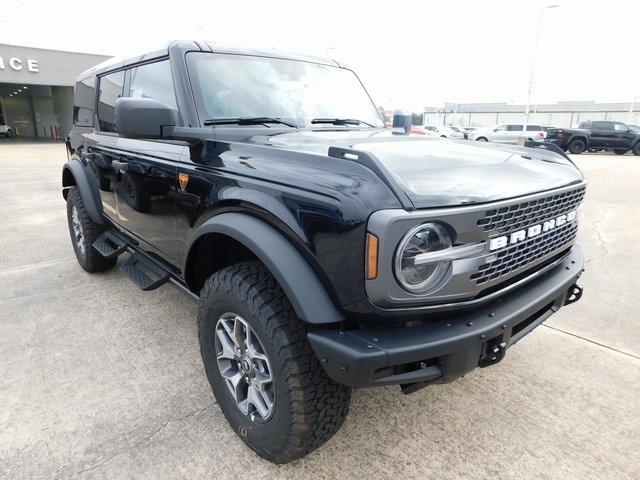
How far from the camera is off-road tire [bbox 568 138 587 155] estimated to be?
22672 mm

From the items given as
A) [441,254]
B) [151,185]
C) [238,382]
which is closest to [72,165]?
[151,185]

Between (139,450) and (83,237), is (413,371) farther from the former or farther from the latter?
(83,237)

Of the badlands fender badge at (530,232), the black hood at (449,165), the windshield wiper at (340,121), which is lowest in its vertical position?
the badlands fender badge at (530,232)

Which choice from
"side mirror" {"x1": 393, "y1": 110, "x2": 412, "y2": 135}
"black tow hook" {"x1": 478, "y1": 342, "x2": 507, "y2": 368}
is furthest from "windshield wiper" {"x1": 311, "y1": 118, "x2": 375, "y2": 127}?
"black tow hook" {"x1": 478, "y1": 342, "x2": 507, "y2": 368}

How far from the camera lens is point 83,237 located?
4.22 meters

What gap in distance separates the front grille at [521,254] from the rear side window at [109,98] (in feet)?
9.96

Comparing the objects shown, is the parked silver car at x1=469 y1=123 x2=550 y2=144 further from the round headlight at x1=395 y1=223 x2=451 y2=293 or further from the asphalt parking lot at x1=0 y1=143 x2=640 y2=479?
the round headlight at x1=395 y1=223 x2=451 y2=293

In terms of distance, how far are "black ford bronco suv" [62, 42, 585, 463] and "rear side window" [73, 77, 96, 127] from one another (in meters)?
1.60

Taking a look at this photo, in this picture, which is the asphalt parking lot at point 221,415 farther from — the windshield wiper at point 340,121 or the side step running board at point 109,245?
the windshield wiper at point 340,121

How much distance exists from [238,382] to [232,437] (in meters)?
0.30

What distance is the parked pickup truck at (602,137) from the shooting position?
73.6ft

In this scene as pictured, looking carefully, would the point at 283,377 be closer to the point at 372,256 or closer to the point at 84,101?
the point at 372,256

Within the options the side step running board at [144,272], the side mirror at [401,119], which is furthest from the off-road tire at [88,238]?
the side mirror at [401,119]

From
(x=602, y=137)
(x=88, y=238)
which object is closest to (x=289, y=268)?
(x=88, y=238)
